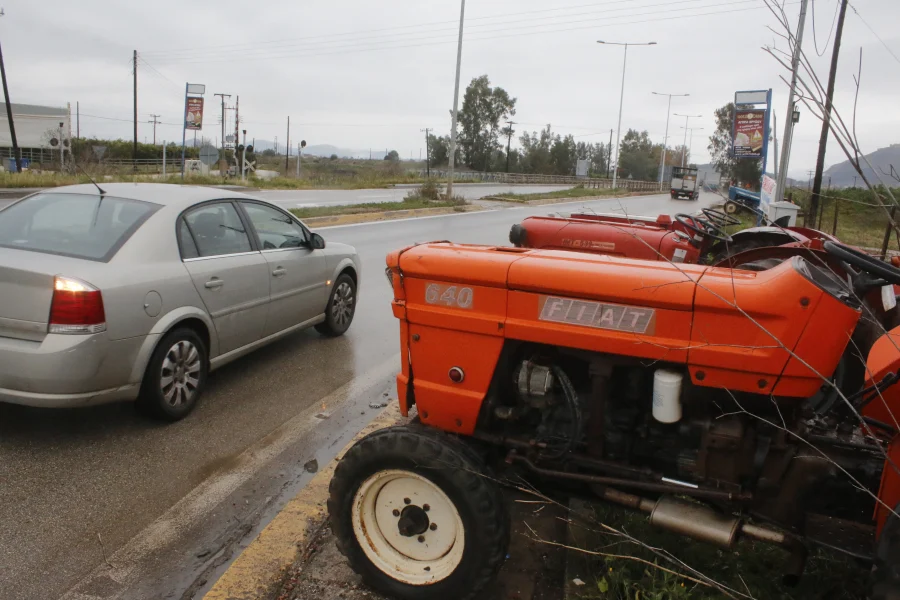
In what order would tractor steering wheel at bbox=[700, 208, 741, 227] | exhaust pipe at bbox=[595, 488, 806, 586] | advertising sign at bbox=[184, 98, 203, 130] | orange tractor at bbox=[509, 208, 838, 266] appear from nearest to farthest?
exhaust pipe at bbox=[595, 488, 806, 586] < orange tractor at bbox=[509, 208, 838, 266] < tractor steering wheel at bbox=[700, 208, 741, 227] < advertising sign at bbox=[184, 98, 203, 130]

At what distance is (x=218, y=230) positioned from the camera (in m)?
5.07

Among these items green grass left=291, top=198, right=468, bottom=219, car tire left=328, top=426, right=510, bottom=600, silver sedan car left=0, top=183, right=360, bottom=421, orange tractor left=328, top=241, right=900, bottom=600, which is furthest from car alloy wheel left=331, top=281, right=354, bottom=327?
green grass left=291, top=198, right=468, bottom=219

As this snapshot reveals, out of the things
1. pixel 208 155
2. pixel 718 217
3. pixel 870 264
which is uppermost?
pixel 208 155

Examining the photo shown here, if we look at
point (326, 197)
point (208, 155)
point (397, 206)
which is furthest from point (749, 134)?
point (208, 155)

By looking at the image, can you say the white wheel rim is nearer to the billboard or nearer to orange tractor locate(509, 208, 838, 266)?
orange tractor locate(509, 208, 838, 266)

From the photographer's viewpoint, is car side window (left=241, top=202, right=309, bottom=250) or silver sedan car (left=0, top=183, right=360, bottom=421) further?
car side window (left=241, top=202, right=309, bottom=250)

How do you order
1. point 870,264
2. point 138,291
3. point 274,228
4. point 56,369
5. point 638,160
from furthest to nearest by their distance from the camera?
point 638,160, point 274,228, point 138,291, point 56,369, point 870,264

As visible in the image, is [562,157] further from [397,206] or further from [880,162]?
[880,162]

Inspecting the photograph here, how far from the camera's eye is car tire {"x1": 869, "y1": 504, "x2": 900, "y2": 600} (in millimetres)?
1891

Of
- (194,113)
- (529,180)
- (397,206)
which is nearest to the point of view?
(397,206)

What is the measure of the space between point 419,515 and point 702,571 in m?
1.25

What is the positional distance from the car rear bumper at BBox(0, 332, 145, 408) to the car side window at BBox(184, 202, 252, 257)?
1179 millimetres

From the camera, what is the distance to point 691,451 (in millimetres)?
2566

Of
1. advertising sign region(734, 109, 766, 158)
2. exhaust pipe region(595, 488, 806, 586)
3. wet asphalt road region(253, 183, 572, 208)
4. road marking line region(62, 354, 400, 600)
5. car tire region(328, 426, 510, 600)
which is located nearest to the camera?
exhaust pipe region(595, 488, 806, 586)
